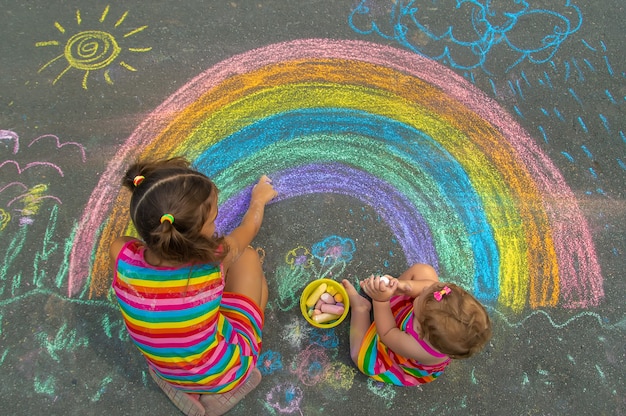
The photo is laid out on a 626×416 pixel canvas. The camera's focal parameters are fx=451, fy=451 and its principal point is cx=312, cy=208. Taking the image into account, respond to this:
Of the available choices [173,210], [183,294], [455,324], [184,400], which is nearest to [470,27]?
[455,324]

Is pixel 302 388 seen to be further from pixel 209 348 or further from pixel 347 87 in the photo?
pixel 347 87

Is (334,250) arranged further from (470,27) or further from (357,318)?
(470,27)

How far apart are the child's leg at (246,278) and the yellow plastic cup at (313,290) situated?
0.24 metres

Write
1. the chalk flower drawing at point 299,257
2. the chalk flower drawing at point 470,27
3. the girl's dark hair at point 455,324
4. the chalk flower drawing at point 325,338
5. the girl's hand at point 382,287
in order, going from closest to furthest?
the girl's dark hair at point 455,324
the girl's hand at point 382,287
the chalk flower drawing at point 325,338
the chalk flower drawing at point 299,257
the chalk flower drawing at point 470,27

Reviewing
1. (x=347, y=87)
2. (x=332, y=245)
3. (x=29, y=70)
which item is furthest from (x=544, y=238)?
(x=29, y=70)

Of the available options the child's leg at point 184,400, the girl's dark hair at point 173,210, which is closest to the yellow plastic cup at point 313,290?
the child's leg at point 184,400

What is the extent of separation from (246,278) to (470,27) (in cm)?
240

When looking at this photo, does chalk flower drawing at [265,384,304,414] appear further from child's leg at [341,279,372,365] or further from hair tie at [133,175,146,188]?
hair tie at [133,175,146,188]

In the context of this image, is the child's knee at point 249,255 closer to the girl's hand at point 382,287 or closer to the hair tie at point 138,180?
the girl's hand at point 382,287

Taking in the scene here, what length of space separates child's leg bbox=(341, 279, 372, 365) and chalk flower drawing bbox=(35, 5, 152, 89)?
2043 mm

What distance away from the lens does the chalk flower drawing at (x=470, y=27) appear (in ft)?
10.4

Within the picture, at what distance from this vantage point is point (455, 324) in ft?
6.19

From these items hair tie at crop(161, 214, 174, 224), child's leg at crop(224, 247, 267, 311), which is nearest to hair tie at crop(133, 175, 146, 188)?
hair tie at crop(161, 214, 174, 224)

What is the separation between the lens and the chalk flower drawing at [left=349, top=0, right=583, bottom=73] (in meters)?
3.17
